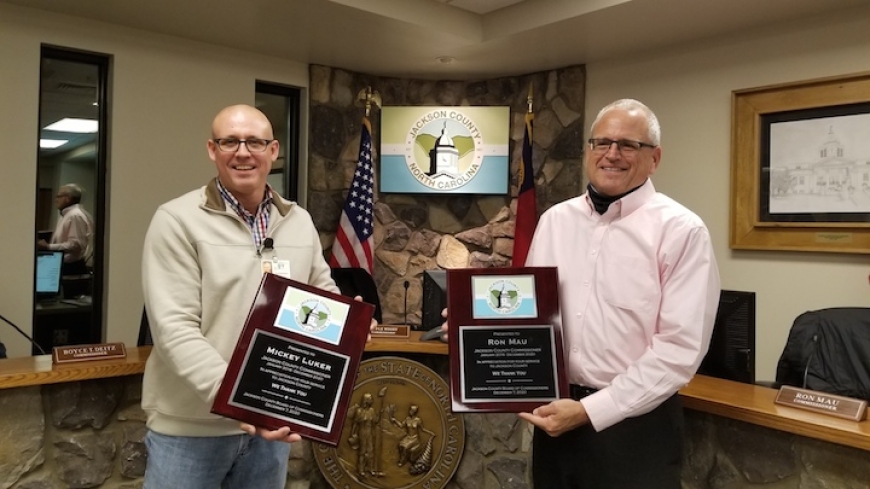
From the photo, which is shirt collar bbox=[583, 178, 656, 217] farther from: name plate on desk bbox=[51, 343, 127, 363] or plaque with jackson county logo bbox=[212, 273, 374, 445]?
name plate on desk bbox=[51, 343, 127, 363]

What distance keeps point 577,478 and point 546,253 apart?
20.1 inches

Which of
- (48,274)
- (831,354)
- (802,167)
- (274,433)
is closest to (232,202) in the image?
(274,433)

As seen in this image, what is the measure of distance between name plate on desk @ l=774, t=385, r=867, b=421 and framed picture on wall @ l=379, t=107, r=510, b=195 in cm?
281

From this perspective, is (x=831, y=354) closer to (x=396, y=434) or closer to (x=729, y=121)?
(x=396, y=434)

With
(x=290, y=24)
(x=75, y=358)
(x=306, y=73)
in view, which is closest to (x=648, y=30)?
(x=290, y=24)

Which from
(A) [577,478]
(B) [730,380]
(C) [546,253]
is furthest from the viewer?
(B) [730,380]

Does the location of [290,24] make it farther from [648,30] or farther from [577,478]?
[577,478]

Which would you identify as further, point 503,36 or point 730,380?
point 503,36

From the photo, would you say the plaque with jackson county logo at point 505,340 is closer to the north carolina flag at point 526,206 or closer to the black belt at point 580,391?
the black belt at point 580,391

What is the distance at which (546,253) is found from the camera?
1.55 meters

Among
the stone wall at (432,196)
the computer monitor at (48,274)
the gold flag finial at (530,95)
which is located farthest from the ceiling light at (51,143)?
the gold flag finial at (530,95)

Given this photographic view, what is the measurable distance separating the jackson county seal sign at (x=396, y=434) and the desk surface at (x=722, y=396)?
753mm

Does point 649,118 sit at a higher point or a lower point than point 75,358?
higher

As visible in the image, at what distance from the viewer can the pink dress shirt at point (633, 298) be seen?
1.31m
